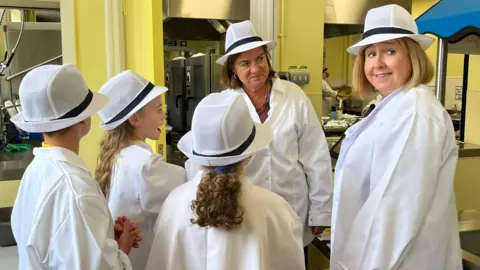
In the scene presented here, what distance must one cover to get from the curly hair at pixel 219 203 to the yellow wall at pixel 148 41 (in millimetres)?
584

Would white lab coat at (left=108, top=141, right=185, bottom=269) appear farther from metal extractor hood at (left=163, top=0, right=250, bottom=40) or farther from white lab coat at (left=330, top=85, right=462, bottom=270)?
metal extractor hood at (left=163, top=0, right=250, bottom=40)

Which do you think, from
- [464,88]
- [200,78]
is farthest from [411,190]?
[464,88]

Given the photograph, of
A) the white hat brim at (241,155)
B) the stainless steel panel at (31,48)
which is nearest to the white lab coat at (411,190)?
the white hat brim at (241,155)

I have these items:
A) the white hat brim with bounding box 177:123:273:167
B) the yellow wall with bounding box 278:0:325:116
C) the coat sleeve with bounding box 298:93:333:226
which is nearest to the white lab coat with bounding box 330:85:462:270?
the white hat brim with bounding box 177:123:273:167

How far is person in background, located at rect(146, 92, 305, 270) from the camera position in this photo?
3.49ft

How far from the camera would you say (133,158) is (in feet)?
4.46

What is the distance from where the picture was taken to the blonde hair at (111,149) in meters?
1.40

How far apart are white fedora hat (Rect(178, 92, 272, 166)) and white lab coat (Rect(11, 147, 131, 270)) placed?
0.28 m

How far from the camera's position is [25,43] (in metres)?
2.86

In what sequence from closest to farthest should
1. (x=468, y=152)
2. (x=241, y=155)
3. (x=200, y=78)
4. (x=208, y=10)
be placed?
1. (x=241, y=155)
2. (x=468, y=152)
3. (x=208, y=10)
4. (x=200, y=78)

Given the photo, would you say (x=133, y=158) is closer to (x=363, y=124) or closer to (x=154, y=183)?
(x=154, y=183)

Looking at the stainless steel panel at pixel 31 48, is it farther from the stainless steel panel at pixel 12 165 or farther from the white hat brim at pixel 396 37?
the white hat brim at pixel 396 37

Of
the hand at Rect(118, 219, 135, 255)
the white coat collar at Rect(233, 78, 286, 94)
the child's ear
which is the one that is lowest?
the hand at Rect(118, 219, 135, 255)

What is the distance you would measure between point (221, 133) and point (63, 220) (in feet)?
1.38
